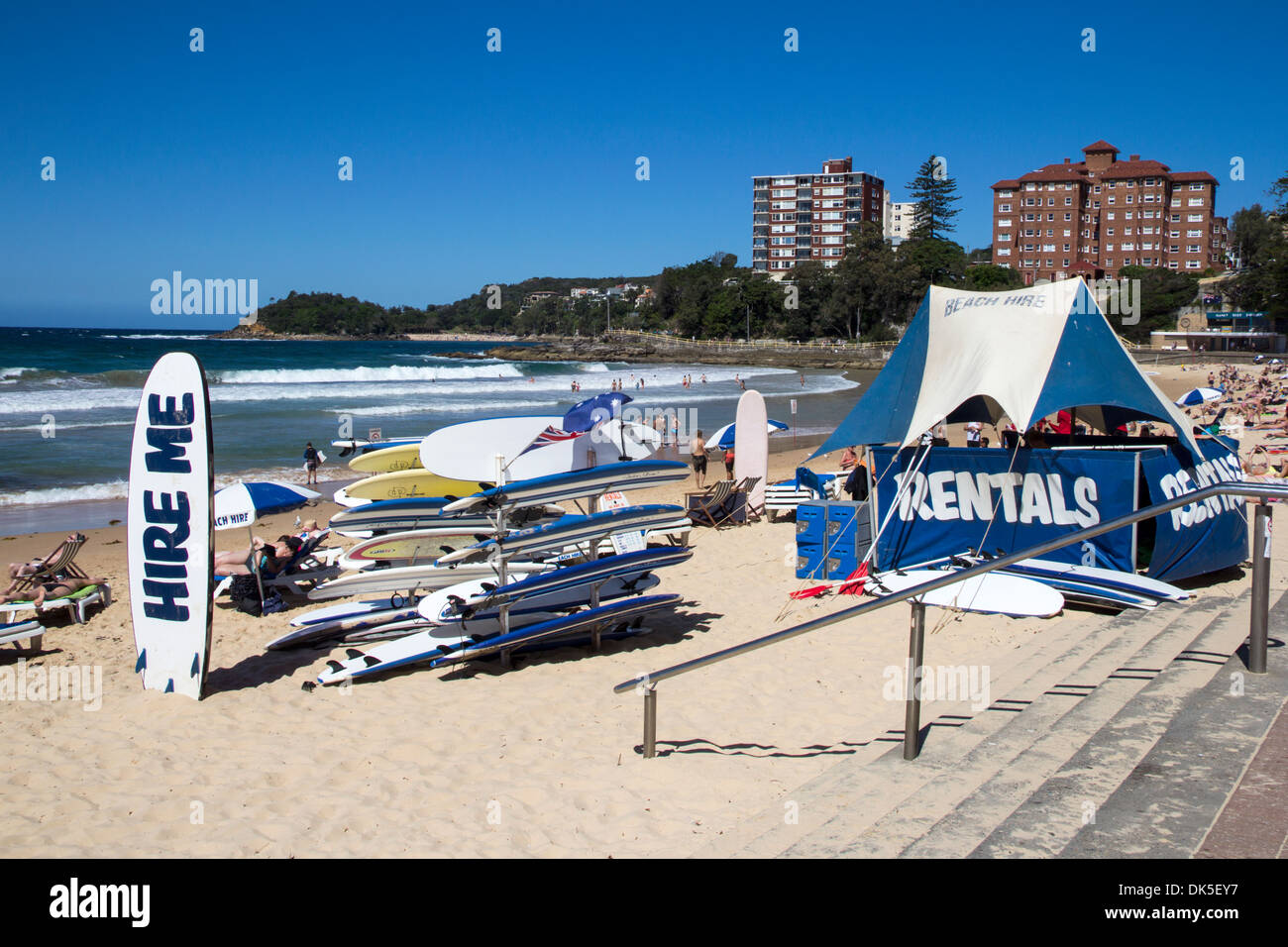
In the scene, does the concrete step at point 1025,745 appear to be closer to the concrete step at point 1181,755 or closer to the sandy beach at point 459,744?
the concrete step at point 1181,755

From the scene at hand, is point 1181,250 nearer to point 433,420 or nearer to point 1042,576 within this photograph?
point 433,420

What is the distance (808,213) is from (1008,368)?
412 feet

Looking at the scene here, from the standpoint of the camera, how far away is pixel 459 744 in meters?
6.49

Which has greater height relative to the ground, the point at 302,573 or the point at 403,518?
the point at 403,518

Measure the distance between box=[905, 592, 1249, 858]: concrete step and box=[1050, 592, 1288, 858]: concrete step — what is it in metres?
0.06

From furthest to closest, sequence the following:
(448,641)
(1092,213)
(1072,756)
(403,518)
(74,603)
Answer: (1092,213) → (74,603) → (403,518) → (448,641) → (1072,756)

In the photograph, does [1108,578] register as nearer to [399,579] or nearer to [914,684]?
[914,684]

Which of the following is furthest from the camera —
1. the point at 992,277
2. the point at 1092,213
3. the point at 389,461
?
the point at 1092,213

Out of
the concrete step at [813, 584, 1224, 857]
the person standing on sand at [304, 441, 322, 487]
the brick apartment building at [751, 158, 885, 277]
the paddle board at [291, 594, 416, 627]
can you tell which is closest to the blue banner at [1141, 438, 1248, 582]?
the concrete step at [813, 584, 1224, 857]

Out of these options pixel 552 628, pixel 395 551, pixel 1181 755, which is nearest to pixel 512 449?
pixel 552 628
